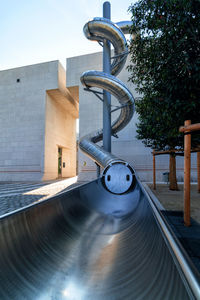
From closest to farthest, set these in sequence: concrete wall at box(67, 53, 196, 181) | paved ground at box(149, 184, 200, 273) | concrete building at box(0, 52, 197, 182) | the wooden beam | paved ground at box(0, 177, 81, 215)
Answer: paved ground at box(149, 184, 200, 273), the wooden beam, paved ground at box(0, 177, 81, 215), concrete wall at box(67, 53, 196, 181), concrete building at box(0, 52, 197, 182)

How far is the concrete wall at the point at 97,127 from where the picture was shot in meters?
12.0

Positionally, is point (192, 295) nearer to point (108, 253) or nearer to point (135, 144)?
point (108, 253)

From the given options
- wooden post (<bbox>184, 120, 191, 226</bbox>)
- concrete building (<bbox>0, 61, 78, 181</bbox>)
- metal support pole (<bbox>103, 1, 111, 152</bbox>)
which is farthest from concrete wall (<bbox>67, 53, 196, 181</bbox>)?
wooden post (<bbox>184, 120, 191, 226</bbox>)

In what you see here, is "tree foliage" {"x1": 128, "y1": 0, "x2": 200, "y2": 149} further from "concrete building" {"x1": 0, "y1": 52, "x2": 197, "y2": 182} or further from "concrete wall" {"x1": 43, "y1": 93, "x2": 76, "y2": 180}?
"concrete wall" {"x1": 43, "y1": 93, "x2": 76, "y2": 180}

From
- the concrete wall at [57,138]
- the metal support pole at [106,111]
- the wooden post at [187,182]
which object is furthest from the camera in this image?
the concrete wall at [57,138]

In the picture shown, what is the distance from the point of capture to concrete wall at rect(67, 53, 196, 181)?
12016 mm

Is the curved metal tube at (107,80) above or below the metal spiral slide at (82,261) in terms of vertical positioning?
above

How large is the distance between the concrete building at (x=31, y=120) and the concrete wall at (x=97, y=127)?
2.19m

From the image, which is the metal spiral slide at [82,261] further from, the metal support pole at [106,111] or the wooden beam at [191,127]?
the metal support pole at [106,111]

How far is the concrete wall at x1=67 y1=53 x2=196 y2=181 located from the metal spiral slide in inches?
423

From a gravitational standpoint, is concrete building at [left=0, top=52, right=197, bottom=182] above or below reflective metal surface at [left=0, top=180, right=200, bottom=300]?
above

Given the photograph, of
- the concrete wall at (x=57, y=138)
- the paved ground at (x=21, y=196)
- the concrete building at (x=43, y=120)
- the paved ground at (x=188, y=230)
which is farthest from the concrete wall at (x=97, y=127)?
the paved ground at (x=188, y=230)

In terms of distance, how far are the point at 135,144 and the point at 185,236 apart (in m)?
10.5

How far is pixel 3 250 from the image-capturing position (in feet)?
3.49
